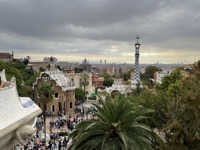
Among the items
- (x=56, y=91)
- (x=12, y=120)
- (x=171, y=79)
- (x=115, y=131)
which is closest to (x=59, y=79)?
(x=56, y=91)

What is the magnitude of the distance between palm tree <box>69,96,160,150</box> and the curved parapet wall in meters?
6.04

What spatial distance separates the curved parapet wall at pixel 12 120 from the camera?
4324 mm

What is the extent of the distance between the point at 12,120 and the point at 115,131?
7.11 metres

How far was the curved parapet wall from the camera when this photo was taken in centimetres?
432

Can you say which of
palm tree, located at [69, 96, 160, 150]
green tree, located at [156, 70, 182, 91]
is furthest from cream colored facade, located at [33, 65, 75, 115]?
palm tree, located at [69, 96, 160, 150]

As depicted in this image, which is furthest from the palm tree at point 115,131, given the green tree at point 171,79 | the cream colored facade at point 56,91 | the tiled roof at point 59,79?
the tiled roof at point 59,79

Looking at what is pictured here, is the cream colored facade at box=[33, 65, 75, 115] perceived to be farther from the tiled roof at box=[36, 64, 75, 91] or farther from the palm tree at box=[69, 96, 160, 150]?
the palm tree at box=[69, 96, 160, 150]

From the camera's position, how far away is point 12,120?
4.52 m

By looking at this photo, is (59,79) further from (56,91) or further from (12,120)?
(12,120)

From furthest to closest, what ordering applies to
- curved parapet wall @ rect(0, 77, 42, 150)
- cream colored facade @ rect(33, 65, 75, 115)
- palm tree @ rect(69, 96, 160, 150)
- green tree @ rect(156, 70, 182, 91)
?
cream colored facade @ rect(33, 65, 75, 115), green tree @ rect(156, 70, 182, 91), palm tree @ rect(69, 96, 160, 150), curved parapet wall @ rect(0, 77, 42, 150)

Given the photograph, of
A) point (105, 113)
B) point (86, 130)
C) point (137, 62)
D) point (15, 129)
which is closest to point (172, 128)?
point (105, 113)

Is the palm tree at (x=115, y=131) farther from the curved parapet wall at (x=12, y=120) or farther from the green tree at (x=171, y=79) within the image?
the green tree at (x=171, y=79)

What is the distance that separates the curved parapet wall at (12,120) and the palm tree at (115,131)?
6.04 m

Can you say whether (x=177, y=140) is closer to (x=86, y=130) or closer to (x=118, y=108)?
(x=118, y=108)
